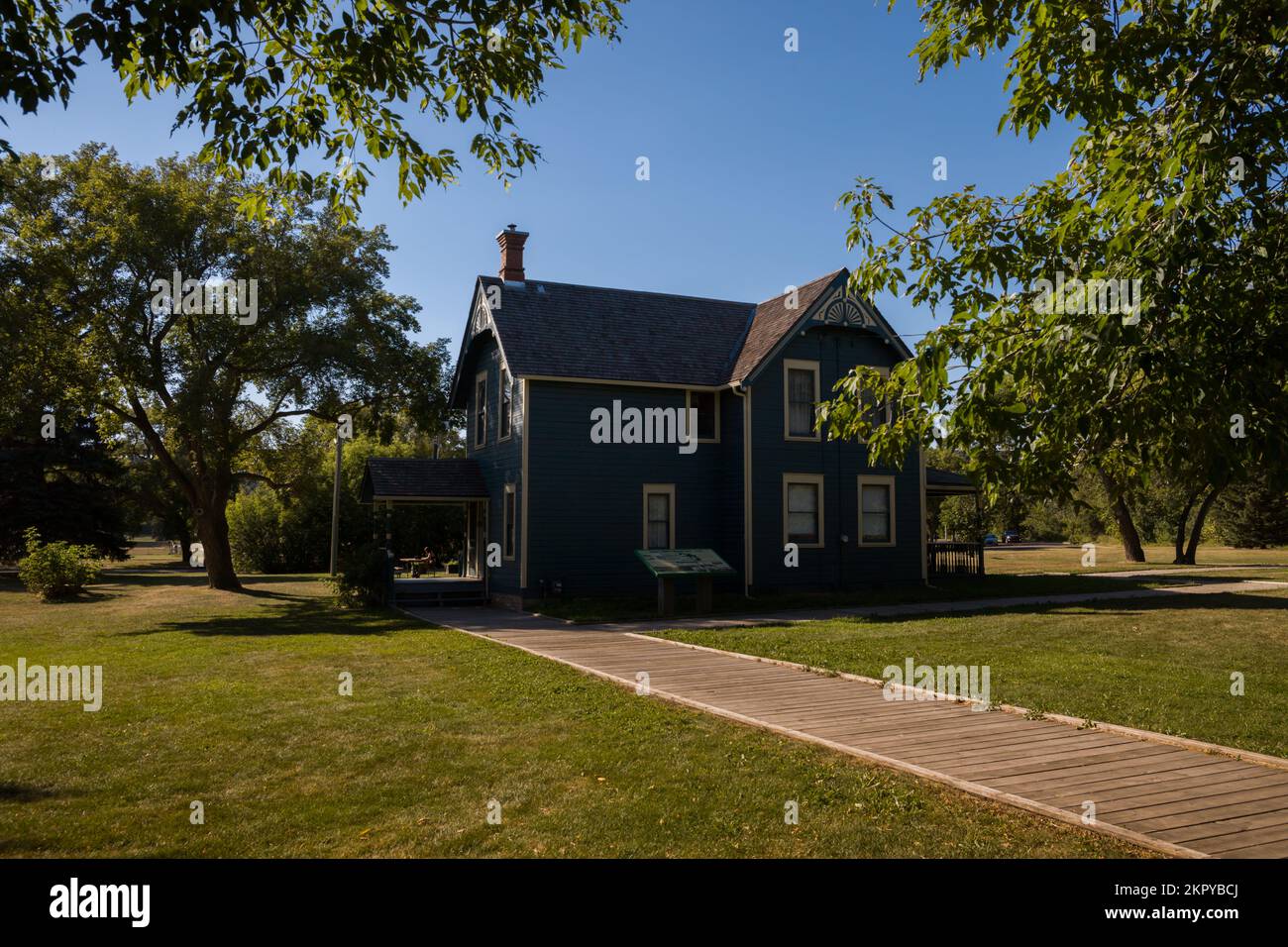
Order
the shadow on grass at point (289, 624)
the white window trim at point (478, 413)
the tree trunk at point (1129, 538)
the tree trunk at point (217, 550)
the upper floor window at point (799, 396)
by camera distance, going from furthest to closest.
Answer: the tree trunk at point (1129, 538) < the tree trunk at point (217, 550) < the white window trim at point (478, 413) < the upper floor window at point (799, 396) < the shadow on grass at point (289, 624)

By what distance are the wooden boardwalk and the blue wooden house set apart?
10707mm

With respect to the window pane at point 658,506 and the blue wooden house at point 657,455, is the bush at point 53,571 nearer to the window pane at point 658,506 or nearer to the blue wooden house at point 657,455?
the blue wooden house at point 657,455

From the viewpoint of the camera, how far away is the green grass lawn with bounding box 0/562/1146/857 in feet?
18.2

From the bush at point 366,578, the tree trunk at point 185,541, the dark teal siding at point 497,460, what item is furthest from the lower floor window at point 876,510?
the tree trunk at point 185,541

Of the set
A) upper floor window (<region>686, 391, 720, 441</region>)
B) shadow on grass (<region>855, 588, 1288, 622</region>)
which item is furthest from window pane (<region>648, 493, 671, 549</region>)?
shadow on grass (<region>855, 588, 1288, 622</region>)

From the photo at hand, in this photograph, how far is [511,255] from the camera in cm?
2558

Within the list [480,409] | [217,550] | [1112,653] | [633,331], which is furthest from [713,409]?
[217,550]

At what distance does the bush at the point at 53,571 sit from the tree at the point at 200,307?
12.7ft

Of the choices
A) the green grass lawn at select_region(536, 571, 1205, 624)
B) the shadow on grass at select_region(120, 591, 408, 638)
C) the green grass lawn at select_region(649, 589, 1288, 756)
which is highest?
the green grass lawn at select_region(649, 589, 1288, 756)

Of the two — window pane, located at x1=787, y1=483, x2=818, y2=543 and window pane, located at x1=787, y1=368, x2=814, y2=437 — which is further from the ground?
window pane, located at x1=787, y1=368, x2=814, y2=437

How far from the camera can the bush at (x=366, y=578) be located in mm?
23438

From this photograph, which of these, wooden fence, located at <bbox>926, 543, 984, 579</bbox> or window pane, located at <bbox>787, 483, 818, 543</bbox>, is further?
wooden fence, located at <bbox>926, 543, 984, 579</bbox>

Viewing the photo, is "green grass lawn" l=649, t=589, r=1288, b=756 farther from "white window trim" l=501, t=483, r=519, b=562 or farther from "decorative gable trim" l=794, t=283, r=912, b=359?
"decorative gable trim" l=794, t=283, r=912, b=359

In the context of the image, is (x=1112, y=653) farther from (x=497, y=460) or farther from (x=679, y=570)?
(x=497, y=460)
